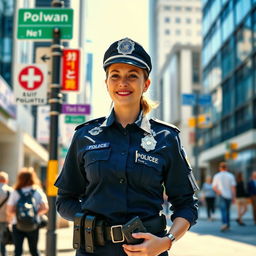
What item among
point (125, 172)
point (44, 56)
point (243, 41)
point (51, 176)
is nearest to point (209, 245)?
point (51, 176)

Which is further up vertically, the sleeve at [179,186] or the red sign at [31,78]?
the red sign at [31,78]

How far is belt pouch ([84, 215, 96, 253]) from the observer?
7.47ft

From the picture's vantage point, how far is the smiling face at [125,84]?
2426mm

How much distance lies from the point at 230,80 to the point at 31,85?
3404 centimetres

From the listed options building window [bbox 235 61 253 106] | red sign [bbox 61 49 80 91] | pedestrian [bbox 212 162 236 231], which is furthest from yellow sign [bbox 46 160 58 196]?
building window [bbox 235 61 253 106]

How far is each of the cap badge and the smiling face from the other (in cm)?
7

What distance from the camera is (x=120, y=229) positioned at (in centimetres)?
222

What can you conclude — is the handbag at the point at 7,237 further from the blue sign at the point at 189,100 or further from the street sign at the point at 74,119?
the blue sign at the point at 189,100

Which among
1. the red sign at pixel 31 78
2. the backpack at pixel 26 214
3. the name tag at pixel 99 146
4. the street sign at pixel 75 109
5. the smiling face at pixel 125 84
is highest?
the red sign at pixel 31 78

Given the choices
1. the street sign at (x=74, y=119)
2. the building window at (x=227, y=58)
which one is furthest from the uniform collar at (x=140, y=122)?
the building window at (x=227, y=58)

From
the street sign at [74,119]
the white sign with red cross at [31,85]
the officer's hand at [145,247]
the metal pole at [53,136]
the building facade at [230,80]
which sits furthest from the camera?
the building facade at [230,80]

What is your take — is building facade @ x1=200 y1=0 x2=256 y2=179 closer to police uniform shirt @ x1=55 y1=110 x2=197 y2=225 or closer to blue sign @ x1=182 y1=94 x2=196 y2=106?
blue sign @ x1=182 y1=94 x2=196 y2=106

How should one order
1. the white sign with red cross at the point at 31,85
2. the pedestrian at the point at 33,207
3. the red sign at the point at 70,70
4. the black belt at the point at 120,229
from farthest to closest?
the red sign at the point at 70,70, the white sign with red cross at the point at 31,85, the pedestrian at the point at 33,207, the black belt at the point at 120,229

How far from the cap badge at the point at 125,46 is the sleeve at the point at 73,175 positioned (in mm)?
489
